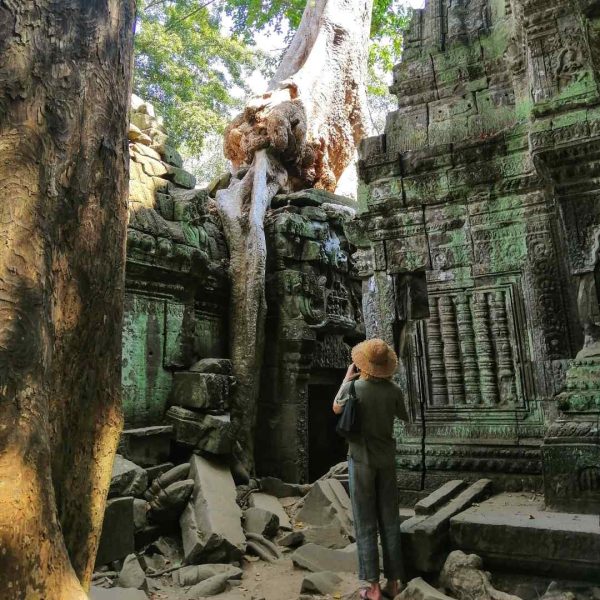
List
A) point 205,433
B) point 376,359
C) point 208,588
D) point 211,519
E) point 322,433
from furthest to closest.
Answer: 1. point 322,433
2. point 205,433
3. point 211,519
4. point 208,588
5. point 376,359

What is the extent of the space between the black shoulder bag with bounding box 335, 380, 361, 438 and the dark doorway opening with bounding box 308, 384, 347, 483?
5284 mm

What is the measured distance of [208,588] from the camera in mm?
3650

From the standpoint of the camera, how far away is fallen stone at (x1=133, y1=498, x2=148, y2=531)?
14.8 feet

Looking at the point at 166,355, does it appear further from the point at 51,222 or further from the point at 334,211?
the point at 51,222

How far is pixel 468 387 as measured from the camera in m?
4.05

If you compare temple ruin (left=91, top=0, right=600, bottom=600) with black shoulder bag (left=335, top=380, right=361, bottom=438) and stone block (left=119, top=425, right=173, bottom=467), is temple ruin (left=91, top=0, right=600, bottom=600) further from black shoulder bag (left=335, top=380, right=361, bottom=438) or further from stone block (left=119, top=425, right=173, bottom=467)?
black shoulder bag (left=335, top=380, right=361, bottom=438)

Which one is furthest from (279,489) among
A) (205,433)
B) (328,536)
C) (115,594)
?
(115,594)

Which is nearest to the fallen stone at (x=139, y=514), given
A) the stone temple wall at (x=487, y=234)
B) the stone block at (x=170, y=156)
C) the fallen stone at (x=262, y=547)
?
the fallen stone at (x=262, y=547)

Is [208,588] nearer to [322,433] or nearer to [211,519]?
[211,519]

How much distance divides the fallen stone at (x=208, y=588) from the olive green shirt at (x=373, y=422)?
1.57 m

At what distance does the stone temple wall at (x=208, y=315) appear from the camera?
5.81 m

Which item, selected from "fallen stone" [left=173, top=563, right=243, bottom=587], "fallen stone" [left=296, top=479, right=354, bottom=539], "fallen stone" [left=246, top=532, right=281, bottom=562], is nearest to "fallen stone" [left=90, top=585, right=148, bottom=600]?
"fallen stone" [left=173, top=563, right=243, bottom=587]

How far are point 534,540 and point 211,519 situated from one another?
9.32 ft

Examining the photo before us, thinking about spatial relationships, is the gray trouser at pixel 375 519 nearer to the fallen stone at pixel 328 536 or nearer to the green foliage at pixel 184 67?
the fallen stone at pixel 328 536
